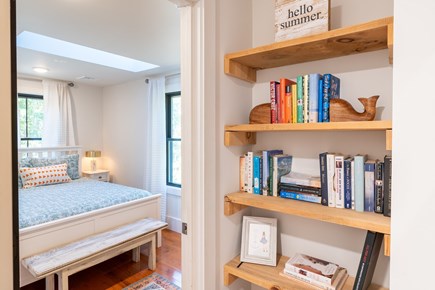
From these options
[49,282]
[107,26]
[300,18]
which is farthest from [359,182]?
[49,282]

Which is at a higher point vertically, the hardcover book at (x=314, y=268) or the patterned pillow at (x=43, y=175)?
the patterned pillow at (x=43, y=175)

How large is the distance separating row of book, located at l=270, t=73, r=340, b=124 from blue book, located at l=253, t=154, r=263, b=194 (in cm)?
22

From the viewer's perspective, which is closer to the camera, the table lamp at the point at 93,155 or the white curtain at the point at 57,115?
the white curtain at the point at 57,115

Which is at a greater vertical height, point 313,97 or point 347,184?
point 313,97

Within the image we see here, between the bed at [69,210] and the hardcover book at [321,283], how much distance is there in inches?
79.6

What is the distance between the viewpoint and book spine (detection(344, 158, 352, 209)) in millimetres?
1095

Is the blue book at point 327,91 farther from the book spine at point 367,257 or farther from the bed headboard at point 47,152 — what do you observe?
the bed headboard at point 47,152

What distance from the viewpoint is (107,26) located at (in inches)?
86.6

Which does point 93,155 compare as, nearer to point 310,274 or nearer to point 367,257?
point 310,274

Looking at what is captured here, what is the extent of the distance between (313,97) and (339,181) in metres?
0.40

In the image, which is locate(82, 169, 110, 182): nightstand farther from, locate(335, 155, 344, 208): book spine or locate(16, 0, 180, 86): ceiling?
locate(335, 155, 344, 208): book spine

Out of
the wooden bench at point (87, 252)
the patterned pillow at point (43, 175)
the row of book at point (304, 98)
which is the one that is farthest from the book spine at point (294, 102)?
the patterned pillow at point (43, 175)

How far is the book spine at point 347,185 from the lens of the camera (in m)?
1.09

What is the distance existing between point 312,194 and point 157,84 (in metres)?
3.28
